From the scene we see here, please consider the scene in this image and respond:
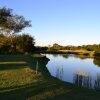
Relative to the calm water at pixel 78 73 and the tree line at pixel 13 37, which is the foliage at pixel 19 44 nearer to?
the tree line at pixel 13 37

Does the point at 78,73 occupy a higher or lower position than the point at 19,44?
lower

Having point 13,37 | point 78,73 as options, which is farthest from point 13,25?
point 78,73

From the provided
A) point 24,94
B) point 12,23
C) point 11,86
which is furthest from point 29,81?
point 12,23

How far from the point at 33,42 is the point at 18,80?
65348 mm

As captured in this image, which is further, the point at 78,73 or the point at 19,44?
the point at 19,44

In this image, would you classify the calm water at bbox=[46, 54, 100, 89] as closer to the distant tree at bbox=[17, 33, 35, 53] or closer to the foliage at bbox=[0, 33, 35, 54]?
the foliage at bbox=[0, 33, 35, 54]

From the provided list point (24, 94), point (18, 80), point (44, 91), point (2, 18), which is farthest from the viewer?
point (2, 18)

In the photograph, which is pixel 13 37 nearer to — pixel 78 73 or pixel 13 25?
pixel 13 25

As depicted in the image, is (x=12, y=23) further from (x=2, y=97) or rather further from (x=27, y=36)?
(x=2, y=97)

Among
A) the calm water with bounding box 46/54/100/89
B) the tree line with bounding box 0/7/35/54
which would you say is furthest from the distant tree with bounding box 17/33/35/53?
the calm water with bounding box 46/54/100/89

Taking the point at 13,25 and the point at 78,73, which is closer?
the point at 78,73

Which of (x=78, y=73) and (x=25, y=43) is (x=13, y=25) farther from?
(x=78, y=73)

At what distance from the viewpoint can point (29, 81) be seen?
1955 centimetres

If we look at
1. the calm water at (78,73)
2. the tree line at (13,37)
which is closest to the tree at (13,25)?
the tree line at (13,37)
